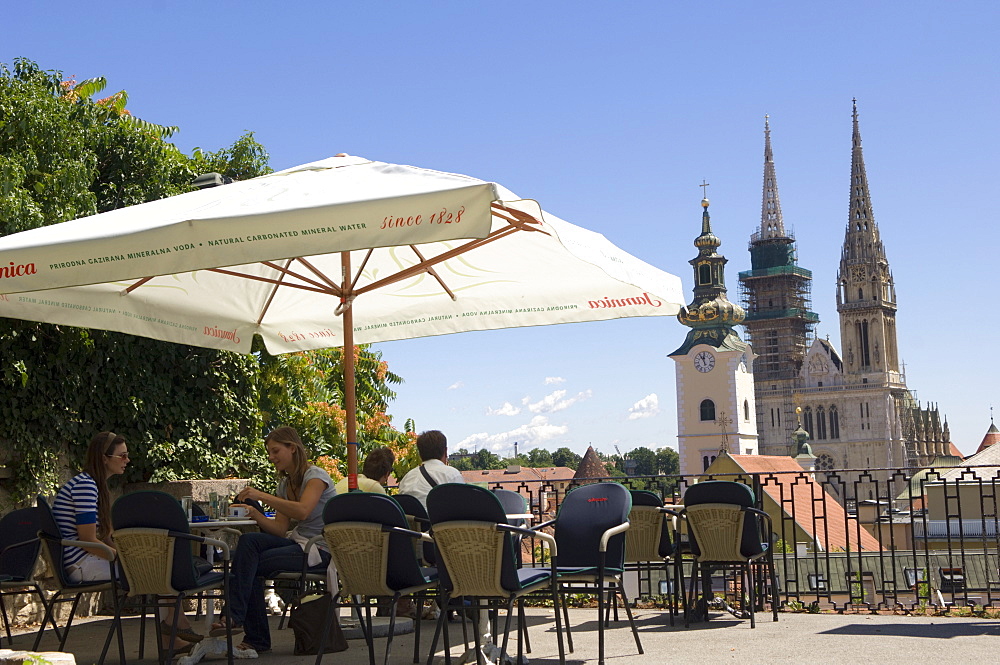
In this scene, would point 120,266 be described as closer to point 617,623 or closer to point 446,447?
point 446,447

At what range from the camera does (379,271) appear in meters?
7.83

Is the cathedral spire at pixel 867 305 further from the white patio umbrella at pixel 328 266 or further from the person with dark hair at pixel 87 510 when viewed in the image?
the person with dark hair at pixel 87 510

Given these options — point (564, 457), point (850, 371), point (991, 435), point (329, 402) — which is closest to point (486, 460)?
point (564, 457)

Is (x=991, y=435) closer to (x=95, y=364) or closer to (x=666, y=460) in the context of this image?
(x=666, y=460)

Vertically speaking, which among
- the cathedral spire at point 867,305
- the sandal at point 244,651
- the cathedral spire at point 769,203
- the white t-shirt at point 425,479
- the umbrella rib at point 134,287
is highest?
the cathedral spire at point 769,203

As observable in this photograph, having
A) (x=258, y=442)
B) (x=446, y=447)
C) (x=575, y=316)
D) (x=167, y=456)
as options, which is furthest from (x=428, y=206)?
(x=258, y=442)

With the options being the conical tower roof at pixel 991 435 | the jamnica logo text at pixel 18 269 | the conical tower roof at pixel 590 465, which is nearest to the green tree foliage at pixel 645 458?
the conical tower roof at pixel 991 435

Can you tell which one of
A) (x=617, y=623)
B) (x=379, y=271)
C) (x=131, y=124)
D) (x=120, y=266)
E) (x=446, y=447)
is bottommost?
(x=617, y=623)

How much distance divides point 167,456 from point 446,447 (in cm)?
326

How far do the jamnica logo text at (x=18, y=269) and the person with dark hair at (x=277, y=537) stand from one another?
1508 mm

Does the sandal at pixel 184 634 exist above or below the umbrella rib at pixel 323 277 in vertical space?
below

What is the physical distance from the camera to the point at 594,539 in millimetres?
5918

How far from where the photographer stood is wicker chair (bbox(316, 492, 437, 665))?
526 centimetres

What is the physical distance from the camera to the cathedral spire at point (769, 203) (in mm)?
156375
